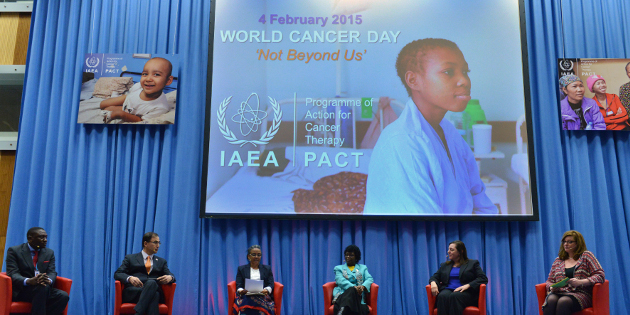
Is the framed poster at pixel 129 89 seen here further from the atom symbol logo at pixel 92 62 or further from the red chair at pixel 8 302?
the red chair at pixel 8 302

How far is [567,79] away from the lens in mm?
5445

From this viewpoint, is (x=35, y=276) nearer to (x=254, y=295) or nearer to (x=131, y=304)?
(x=131, y=304)

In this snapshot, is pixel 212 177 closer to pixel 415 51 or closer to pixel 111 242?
pixel 111 242

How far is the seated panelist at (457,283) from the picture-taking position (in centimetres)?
422

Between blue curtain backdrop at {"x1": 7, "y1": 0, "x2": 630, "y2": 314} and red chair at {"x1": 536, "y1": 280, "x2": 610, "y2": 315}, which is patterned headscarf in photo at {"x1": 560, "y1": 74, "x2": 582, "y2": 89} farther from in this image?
red chair at {"x1": 536, "y1": 280, "x2": 610, "y2": 315}

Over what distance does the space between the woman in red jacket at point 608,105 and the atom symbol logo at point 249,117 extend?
3605 millimetres

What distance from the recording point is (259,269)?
4.60m

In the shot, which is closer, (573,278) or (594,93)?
(573,278)

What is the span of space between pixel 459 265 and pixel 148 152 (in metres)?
3.48

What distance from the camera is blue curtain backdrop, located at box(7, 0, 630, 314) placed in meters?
5.23

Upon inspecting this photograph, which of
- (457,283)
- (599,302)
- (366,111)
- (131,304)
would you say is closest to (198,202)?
(131,304)

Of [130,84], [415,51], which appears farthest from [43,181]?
[415,51]

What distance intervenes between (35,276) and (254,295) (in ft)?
6.07

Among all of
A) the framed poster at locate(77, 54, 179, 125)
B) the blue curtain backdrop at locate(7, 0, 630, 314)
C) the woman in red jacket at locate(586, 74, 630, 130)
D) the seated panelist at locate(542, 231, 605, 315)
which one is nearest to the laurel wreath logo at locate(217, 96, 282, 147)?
the blue curtain backdrop at locate(7, 0, 630, 314)
